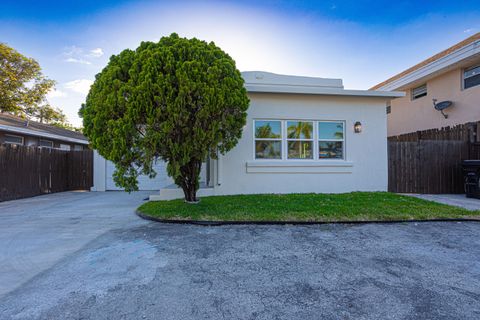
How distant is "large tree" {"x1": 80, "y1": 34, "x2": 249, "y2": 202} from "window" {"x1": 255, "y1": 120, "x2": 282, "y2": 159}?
223 centimetres

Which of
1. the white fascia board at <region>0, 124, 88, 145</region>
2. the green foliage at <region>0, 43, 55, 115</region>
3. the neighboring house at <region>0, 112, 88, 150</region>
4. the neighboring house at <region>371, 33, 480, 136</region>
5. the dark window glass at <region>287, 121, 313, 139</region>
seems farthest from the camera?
the green foliage at <region>0, 43, 55, 115</region>

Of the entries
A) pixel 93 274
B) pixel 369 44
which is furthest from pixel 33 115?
pixel 369 44

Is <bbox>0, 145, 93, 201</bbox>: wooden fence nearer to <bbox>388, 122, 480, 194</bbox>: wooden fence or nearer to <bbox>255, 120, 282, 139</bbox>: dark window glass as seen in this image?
<bbox>255, 120, 282, 139</bbox>: dark window glass

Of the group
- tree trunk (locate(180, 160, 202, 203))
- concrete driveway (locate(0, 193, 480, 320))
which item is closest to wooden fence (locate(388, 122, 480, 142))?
concrete driveway (locate(0, 193, 480, 320))

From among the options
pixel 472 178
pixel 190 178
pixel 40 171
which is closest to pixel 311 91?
pixel 190 178

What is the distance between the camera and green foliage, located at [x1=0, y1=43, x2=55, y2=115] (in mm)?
16750

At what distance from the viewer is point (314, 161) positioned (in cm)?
756

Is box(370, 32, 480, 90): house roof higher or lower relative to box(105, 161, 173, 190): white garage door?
higher

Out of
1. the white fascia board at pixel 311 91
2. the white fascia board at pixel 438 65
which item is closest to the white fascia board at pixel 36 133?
the white fascia board at pixel 311 91

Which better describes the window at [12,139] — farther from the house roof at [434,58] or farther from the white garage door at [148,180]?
the house roof at [434,58]

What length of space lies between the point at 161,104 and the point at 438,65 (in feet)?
39.3

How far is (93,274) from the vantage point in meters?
2.56

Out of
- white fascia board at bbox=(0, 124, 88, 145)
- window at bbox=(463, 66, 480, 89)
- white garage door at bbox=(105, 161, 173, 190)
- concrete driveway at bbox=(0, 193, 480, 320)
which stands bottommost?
concrete driveway at bbox=(0, 193, 480, 320)

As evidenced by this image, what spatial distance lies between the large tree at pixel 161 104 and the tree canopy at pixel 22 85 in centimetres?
1870
